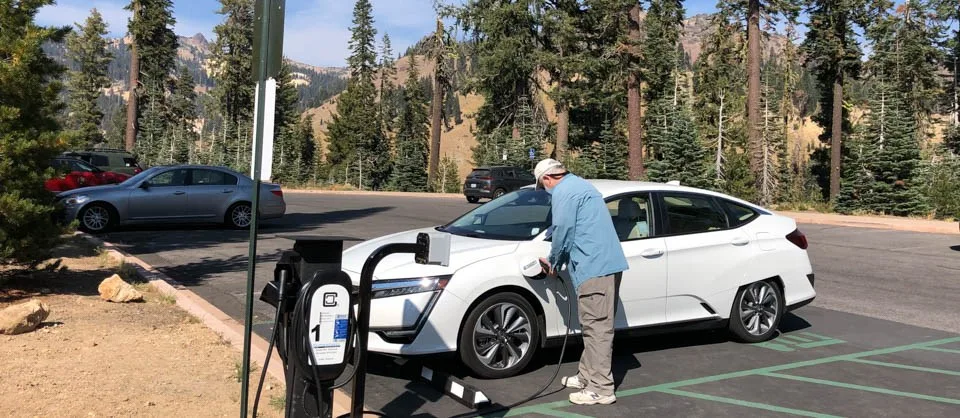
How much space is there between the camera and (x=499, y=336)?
5539 millimetres

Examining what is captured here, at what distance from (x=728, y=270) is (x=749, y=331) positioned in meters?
0.69

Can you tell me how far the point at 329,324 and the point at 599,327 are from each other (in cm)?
233

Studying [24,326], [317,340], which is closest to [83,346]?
[24,326]

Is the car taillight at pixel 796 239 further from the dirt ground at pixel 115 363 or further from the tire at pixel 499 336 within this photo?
the dirt ground at pixel 115 363

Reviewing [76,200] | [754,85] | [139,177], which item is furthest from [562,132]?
[76,200]

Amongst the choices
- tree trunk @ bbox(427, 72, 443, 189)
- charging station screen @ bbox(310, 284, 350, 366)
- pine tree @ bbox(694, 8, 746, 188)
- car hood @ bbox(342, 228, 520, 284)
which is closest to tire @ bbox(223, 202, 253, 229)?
car hood @ bbox(342, 228, 520, 284)

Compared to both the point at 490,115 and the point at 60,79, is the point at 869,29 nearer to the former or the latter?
the point at 490,115

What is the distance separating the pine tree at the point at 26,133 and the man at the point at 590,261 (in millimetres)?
5435

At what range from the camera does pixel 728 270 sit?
6672mm

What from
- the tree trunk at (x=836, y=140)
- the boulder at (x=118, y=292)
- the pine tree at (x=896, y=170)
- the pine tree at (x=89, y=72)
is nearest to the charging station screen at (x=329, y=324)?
the boulder at (x=118, y=292)

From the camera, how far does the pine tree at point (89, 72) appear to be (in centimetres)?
7038

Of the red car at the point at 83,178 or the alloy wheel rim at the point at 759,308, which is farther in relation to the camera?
the red car at the point at 83,178

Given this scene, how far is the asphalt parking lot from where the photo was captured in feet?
16.8

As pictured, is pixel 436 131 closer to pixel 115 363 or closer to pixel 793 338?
pixel 793 338
